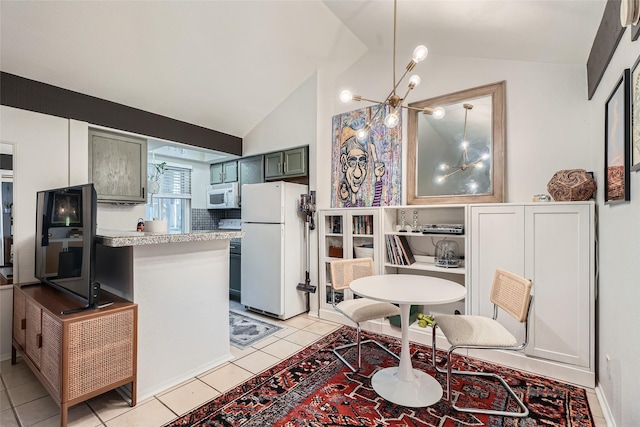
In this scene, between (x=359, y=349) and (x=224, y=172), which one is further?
(x=224, y=172)

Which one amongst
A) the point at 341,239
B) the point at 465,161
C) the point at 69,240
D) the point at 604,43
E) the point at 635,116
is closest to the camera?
the point at 635,116

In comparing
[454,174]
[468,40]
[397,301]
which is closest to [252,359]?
[397,301]

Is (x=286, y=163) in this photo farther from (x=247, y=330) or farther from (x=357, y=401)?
(x=357, y=401)

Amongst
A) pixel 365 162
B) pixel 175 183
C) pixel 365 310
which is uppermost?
pixel 365 162

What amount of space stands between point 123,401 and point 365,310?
73.3 inches

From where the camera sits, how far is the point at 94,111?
306 centimetres

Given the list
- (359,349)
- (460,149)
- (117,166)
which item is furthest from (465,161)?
(117,166)

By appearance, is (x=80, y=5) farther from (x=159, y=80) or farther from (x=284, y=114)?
(x=284, y=114)

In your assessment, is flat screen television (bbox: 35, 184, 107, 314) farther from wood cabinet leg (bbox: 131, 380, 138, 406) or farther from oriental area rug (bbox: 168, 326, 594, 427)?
oriental area rug (bbox: 168, 326, 594, 427)

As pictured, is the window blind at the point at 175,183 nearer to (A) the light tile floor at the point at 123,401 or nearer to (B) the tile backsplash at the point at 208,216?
(B) the tile backsplash at the point at 208,216

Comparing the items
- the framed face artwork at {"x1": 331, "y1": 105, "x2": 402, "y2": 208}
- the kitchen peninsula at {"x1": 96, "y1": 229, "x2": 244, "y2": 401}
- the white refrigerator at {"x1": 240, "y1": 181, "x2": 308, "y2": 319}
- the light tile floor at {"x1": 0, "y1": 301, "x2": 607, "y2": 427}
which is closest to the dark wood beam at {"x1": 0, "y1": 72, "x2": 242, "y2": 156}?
the white refrigerator at {"x1": 240, "y1": 181, "x2": 308, "y2": 319}

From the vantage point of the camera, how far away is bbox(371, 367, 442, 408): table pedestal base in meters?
2.01

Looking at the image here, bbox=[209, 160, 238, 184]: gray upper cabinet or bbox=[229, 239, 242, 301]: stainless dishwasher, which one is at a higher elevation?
bbox=[209, 160, 238, 184]: gray upper cabinet

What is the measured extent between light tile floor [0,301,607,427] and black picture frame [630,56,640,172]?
161 centimetres
